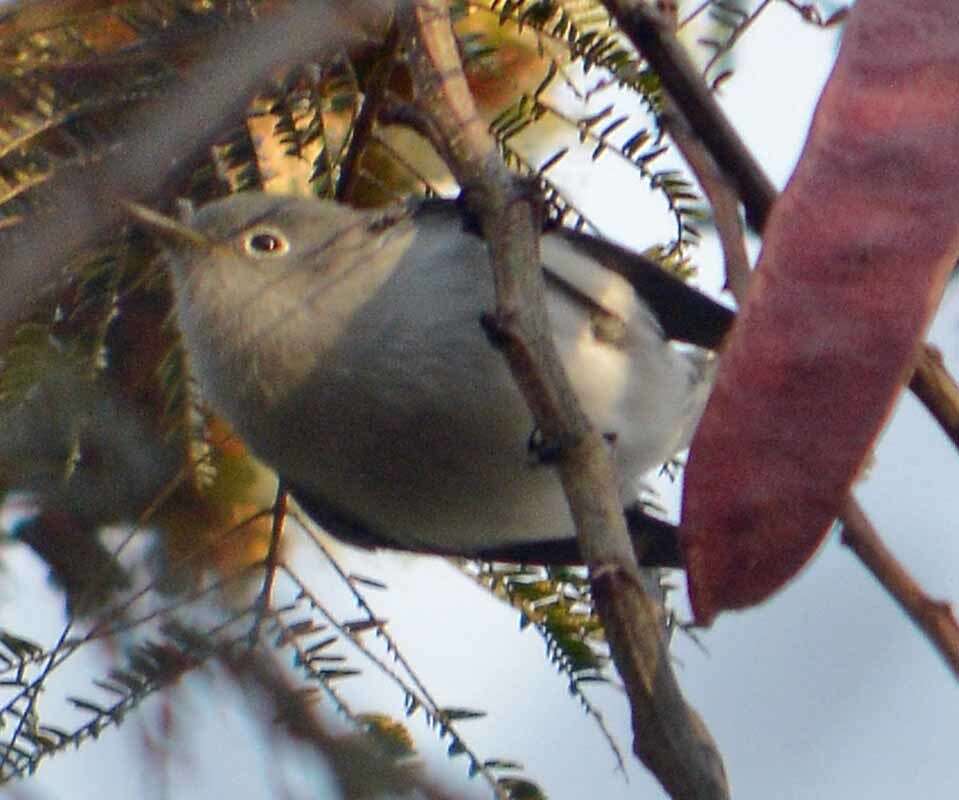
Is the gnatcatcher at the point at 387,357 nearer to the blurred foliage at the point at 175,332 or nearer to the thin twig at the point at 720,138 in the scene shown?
the blurred foliage at the point at 175,332

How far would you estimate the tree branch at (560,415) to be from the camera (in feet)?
2.78

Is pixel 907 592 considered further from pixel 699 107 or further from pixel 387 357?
pixel 387 357

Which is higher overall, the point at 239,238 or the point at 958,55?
the point at 239,238

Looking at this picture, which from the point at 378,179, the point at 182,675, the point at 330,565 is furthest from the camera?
the point at 378,179

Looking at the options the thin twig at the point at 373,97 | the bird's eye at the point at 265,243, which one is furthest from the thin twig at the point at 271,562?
the thin twig at the point at 373,97

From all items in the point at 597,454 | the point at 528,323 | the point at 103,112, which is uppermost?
the point at 103,112

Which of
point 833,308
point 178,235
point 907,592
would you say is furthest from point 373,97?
point 907,592

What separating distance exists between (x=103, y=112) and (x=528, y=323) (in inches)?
23.8

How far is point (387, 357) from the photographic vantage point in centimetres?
190

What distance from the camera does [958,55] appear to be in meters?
1.04

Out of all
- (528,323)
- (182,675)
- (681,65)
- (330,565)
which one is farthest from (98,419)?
(681,65)

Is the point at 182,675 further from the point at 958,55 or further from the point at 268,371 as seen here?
the point at 958,55

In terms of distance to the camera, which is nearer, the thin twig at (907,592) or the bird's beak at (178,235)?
the thin twig at (907,592)

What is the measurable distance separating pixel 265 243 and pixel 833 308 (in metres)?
1.10
